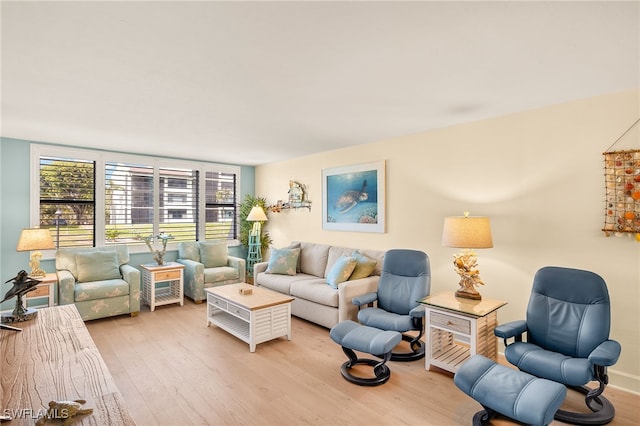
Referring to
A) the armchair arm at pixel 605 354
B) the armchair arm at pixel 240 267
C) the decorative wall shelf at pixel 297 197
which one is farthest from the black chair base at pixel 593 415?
the armchair arm at pixel 240 267

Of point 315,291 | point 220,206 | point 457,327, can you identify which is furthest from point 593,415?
point 220,206

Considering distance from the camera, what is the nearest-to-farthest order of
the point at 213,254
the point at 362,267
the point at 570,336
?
the point at 570,336 < the point at 362,267 < the point at 213,254

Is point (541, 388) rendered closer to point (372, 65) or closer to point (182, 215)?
point (372, 65)

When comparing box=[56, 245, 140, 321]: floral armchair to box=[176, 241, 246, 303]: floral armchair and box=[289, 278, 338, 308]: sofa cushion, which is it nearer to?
box=[176, 241, 246, 303]: floral armchair

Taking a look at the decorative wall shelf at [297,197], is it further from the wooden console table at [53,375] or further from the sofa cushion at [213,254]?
the wooden console table at [53,375]

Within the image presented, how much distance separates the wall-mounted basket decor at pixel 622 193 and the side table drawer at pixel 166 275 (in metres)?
5.22

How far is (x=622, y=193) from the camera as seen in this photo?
2.69m

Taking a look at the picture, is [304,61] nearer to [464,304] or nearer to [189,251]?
[464,304]

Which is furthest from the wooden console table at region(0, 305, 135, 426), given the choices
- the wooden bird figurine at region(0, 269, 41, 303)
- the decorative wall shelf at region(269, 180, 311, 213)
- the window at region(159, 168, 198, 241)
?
the decorative wall shelf at region(269, 180, 311, 213)

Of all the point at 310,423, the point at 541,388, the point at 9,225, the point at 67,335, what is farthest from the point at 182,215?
the point at 541,388

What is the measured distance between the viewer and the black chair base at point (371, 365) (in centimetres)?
277

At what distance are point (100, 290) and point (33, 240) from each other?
94 centimetres

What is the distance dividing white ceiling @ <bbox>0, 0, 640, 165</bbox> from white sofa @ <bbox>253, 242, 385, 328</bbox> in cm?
189

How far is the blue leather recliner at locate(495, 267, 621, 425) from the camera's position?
2225 millimetres
